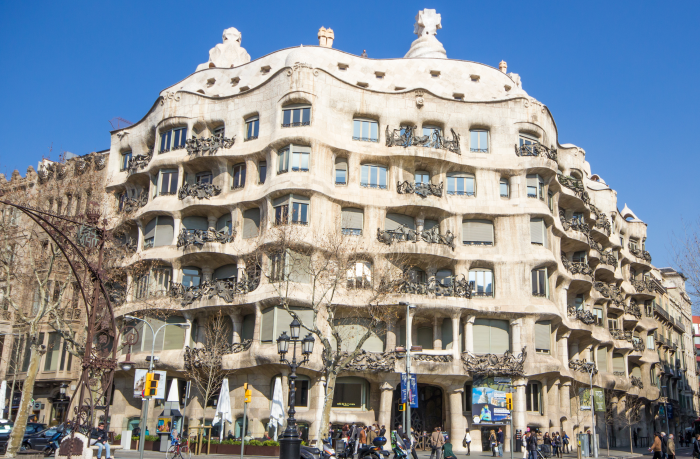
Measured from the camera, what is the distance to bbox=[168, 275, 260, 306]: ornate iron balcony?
42.0 meters

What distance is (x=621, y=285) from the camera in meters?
66.1

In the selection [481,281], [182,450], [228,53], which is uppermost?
[228,53]

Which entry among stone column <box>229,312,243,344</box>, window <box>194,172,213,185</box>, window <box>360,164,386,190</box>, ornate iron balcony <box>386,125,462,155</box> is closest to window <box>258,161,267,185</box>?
window <box>194,172,213,185</box>

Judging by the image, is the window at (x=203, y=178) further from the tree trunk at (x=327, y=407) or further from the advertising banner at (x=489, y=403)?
the advertising banner at (x=489, y=403)

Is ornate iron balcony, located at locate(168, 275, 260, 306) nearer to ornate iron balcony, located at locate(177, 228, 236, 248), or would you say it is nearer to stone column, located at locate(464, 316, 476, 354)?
ornate iron balcony, located at locate(177, 228, 236, 248)

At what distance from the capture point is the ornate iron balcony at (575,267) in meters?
50.1

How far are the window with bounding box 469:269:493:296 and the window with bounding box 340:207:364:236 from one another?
758 cm

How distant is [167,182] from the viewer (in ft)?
156

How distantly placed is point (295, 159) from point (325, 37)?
48.9ft

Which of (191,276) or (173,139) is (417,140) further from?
(191,276)

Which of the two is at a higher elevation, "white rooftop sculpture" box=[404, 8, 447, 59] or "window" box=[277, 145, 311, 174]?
"white rooftop sculpture" box=[404, 8, 447, 59]

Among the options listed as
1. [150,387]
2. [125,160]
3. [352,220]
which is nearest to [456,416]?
[352,220]

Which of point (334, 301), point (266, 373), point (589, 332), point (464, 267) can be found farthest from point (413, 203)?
point (589, 332)

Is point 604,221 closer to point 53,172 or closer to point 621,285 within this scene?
point 621,285
